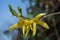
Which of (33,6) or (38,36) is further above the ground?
(33,6)

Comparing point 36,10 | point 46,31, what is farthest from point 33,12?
point 46,31

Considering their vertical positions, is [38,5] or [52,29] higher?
[38,5]

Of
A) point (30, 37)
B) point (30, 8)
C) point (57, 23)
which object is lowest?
point (30, 37)

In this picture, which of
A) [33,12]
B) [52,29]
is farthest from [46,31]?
[33,12]

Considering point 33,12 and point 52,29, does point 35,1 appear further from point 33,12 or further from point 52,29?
point 52,29

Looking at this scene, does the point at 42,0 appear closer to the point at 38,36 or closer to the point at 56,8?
the point at 56,8

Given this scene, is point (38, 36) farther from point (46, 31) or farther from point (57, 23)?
point (57, 23)

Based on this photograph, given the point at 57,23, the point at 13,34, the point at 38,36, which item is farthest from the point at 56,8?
the point at 13,34
